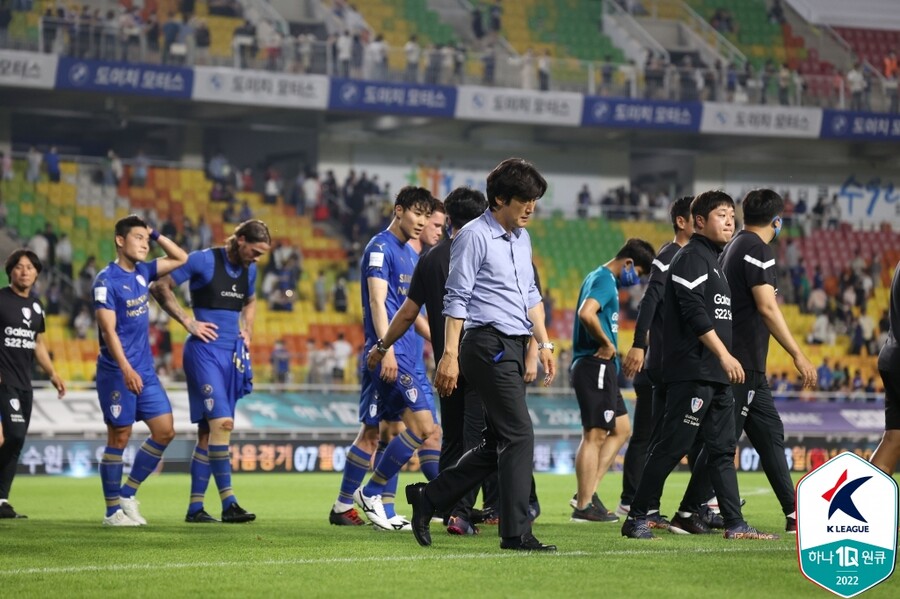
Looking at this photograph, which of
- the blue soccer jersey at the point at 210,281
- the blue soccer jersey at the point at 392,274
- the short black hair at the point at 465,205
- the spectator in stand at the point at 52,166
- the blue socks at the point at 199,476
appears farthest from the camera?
the spectator in stand at the point at 52,166

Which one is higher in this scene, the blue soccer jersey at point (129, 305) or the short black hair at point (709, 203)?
the short black hair at point (709, 203)

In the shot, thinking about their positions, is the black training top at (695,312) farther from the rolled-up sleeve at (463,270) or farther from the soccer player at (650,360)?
the rolled-up sleeve at (463,270)

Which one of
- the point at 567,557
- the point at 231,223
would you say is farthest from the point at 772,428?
the point at 231,223

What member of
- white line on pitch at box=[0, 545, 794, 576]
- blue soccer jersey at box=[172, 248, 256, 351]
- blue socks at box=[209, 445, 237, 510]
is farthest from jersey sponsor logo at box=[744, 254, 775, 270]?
blue socks at box=[209, 445, 237, 510]

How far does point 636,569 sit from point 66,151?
1182 inches

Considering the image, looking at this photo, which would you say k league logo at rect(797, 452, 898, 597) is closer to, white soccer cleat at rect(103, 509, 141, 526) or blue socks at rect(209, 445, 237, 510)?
blue socks at rect(209, 445, 237, 510)

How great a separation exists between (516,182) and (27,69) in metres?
24.2

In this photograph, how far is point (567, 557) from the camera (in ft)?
25.0

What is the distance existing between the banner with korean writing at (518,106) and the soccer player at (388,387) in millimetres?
24246

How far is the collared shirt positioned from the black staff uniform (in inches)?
48.8

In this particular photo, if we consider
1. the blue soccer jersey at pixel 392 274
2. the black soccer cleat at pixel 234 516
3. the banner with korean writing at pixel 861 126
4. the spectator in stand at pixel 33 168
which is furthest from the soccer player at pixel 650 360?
the banner with korean writing at pixel 861 126

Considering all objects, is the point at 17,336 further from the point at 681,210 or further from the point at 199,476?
the point at 681,210

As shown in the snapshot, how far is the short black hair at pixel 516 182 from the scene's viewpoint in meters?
7.72

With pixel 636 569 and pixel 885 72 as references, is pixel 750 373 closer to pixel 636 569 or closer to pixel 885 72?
pixel 636 569
